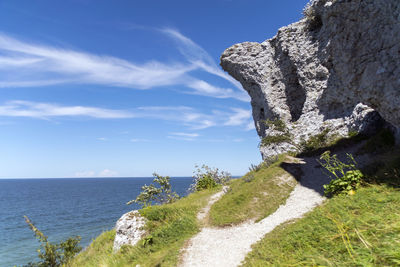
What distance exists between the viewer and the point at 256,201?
1437 cm

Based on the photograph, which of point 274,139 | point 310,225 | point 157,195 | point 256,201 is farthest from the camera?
point 157,195

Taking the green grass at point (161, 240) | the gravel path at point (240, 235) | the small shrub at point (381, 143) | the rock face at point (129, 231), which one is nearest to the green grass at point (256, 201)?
the gravel path at point (240, 235)

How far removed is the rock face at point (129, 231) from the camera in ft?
46.3

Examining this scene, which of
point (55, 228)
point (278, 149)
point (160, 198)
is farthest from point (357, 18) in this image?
point (55, 228)

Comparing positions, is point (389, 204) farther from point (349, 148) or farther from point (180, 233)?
point (349, 148)

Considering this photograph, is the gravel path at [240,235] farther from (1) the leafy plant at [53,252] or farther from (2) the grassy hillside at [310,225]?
(1) the leafy plant at [53,252]

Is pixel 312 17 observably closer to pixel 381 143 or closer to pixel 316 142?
pixel 316 142

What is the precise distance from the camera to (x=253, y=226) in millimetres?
11609

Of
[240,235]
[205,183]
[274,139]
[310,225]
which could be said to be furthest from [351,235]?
[205,183]

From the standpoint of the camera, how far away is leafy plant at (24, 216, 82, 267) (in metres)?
15.2

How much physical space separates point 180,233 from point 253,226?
13.7 feet

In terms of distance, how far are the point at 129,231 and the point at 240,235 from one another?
7.87m

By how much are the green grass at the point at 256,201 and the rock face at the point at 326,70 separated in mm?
7336

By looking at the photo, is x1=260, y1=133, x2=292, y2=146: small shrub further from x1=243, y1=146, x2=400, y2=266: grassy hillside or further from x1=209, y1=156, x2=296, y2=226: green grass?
x1=243, y1=146, x2=400, y2=266: grassy hillside
